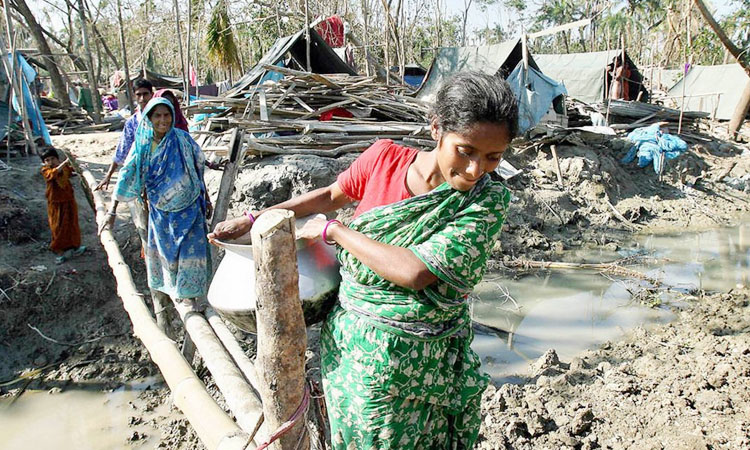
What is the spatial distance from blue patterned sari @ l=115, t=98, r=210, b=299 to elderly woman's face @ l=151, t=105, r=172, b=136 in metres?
0.03

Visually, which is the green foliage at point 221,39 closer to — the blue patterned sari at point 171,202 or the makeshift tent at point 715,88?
the blue patterned sari at point 171,202

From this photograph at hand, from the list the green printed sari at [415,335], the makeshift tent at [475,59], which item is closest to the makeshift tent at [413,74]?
A: the makeshift tent at [475,59]

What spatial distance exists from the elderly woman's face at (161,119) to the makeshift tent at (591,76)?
12.2 m

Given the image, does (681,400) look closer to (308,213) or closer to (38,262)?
(308,213)

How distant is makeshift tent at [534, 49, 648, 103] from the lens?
13.4 metres

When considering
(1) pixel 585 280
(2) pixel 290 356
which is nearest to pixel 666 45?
(1) pixel 585 280

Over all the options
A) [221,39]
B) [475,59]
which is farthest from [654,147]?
[221,39]

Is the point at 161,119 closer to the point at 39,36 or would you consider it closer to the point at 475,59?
the point at 475,59

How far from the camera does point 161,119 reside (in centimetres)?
317

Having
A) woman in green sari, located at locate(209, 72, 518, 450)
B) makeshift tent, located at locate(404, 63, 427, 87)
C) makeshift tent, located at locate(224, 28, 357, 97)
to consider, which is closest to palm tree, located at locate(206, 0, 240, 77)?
makeshift tent, located at locate(224, 28, 357, 97)

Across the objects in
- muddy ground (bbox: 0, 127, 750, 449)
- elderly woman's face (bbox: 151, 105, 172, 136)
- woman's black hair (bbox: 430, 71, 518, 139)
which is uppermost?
woman's black hair (bbox: 430, 71, 518, 139)

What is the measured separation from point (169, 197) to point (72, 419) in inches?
75.2

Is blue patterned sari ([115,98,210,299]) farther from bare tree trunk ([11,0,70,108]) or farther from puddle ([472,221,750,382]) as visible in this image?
bare tree trunk ([11,0,70,108])

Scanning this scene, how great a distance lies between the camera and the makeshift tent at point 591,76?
1343 centimetres
